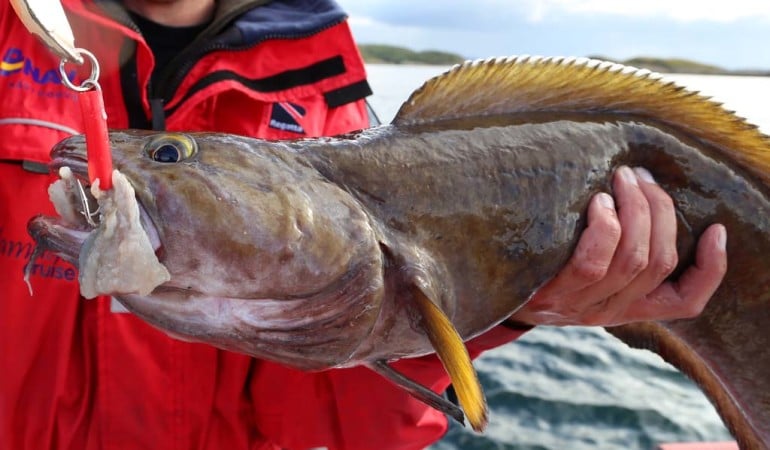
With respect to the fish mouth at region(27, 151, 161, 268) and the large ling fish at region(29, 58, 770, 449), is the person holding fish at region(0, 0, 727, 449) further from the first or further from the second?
the fish mouth at region(27, 151, 161, 268)

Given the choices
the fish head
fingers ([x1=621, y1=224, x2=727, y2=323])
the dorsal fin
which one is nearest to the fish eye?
the fish head

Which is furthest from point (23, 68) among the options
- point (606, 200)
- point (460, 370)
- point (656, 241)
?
point (656, 241)

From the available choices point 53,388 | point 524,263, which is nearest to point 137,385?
point 53,388

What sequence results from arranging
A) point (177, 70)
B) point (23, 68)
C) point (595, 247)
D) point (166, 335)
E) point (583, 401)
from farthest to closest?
point (583, 401)
point (177, 70)
point (23, 68)
point (166, 335)
point (595, 247)

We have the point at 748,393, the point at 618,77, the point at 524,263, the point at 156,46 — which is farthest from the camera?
the point at 156,46

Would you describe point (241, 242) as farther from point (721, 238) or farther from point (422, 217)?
point (721, 238)

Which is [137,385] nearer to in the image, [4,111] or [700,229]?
[4,111]

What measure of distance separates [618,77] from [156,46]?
230 centimetres

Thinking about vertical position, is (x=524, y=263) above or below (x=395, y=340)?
above

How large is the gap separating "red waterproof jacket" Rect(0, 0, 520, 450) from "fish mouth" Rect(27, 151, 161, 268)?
1.09m

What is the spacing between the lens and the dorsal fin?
8.46ft

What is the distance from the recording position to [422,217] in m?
2.32

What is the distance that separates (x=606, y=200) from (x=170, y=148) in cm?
160

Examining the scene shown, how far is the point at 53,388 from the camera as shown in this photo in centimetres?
282
